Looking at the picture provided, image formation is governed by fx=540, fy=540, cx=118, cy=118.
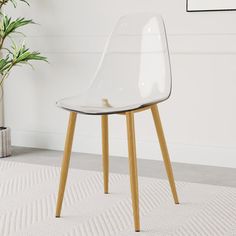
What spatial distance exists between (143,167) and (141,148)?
23 cm

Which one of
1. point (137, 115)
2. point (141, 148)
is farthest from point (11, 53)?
point (141, 148)

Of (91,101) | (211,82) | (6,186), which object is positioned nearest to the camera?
(91,101)

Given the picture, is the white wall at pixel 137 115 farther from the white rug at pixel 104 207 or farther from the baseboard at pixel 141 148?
the white rug at pixel 104 207

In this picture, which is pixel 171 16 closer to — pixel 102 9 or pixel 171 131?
pixel 102 9

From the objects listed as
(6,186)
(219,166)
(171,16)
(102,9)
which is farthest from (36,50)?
(219,166)

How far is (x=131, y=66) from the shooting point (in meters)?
2.57

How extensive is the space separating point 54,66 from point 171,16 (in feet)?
2.89

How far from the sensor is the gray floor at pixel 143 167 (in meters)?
2.93

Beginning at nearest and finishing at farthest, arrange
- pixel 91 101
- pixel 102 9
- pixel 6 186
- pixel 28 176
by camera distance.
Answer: pixel 91 101 < pixel 6 186 < pixel 28 176 < pixel 102 9

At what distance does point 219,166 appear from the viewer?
318 centimetres

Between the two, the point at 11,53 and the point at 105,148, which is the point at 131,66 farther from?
the point at 11,53

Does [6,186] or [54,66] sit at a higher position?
[54,66]

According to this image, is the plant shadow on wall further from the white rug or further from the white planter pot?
the white rug

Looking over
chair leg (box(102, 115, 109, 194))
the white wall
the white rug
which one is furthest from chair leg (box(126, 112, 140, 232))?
the white wall
